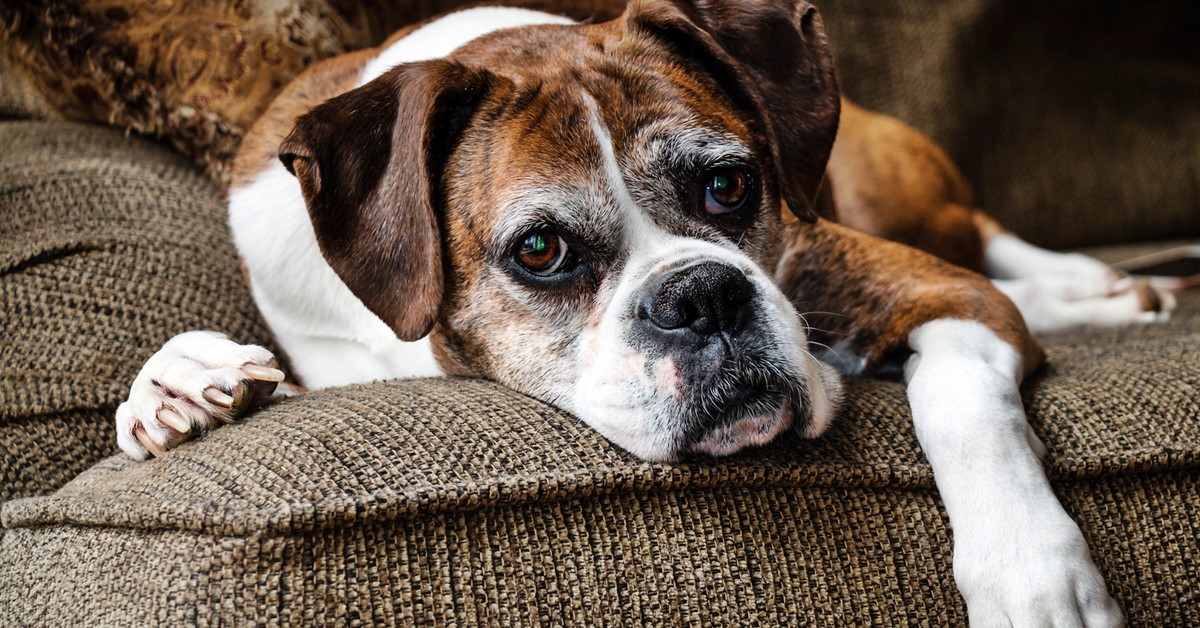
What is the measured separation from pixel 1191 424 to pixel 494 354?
118cm

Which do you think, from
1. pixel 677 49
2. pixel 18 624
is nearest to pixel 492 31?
pixel 677 49

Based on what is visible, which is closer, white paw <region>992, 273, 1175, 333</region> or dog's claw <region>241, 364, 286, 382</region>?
dog's claw <region>241, 364, 286, 382</region>

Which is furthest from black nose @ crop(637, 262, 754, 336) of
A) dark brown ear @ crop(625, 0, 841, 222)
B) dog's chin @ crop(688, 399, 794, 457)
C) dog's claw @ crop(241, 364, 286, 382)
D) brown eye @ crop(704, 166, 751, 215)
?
dog's claw @ crop(241, 364, 286, 382)

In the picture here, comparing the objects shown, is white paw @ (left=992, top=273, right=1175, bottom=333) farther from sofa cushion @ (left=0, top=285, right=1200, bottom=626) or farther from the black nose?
the black nose

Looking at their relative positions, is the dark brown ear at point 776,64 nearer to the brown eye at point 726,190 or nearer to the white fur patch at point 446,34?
the brown eye at point 726,190

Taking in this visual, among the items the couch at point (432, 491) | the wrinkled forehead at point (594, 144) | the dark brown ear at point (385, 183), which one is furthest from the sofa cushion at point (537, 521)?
the wrinkled forehead at point (594, 144)

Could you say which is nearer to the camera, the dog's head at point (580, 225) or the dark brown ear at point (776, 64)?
the dog's head at point (580, 225)

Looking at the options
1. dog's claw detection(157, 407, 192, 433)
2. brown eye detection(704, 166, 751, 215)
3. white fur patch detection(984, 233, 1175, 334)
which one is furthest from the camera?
white fur patch detection(984, 233, 1175, 334)

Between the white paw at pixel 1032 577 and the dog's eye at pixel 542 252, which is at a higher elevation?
the dog's eye at pixel 542 252

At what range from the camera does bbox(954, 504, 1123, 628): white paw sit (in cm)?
138

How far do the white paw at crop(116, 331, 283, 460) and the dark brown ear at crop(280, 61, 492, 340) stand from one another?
229 millimetres

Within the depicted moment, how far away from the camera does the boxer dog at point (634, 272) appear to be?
1.53 metres

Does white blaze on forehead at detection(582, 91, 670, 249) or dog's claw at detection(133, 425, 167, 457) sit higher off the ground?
white blaze on forehead at detection(582, 91, 670, 249)

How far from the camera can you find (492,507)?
1397mm
